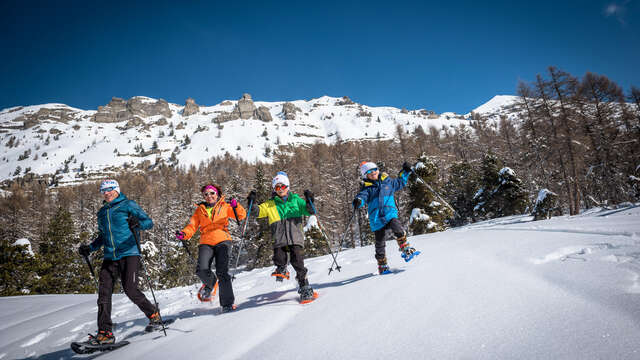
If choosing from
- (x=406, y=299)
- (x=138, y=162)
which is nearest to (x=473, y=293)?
(x=406, y=299)

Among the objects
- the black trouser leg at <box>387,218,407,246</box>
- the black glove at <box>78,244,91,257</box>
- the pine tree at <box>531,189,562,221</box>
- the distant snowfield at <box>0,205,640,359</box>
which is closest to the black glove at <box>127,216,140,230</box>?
the black glove at <box>78,244,91,257</box>

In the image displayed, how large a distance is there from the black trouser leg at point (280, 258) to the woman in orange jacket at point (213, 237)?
2.49 feet

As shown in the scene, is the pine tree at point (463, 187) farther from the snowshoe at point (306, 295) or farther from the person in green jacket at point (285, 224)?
the snowshoe at point (306, 295)

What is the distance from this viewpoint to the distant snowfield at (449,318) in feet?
5.66

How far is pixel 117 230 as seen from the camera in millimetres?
3836

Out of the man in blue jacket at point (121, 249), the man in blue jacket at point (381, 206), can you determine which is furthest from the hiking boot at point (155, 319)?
the man in blue jacket at point (381, 206)

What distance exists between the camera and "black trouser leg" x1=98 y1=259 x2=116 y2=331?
348cm

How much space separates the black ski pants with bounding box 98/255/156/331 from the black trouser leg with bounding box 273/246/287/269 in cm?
176

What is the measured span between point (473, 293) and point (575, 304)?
0.76m

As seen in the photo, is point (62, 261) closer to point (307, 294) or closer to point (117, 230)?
point (117, 230)

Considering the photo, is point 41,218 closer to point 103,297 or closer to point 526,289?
point 103,297

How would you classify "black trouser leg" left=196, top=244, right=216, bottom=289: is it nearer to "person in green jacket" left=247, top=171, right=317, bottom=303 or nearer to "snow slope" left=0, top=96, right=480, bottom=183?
"person in green jacket" left=247, top=171, right=317, bottom=303

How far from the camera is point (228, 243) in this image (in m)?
4.48

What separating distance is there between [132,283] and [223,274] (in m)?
1.17
